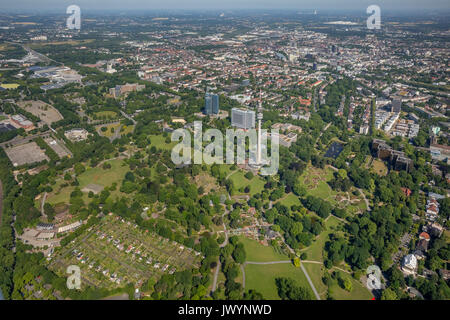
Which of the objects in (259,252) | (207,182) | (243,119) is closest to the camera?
(259,252)

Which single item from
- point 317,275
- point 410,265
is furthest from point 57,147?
point 410,265

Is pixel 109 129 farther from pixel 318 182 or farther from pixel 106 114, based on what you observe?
pixel 318 182

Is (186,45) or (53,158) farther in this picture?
(186,45)

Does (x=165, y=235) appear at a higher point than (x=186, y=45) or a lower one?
lower

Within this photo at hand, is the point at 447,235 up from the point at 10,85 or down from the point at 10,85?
down

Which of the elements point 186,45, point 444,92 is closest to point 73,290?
point 444,92

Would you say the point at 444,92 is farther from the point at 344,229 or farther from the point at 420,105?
the point at 344,229

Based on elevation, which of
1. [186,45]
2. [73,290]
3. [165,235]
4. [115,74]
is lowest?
[73,290]

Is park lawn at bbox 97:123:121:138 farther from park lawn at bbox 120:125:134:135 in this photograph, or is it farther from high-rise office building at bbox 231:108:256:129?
high-rise office building at bbox 231:108:256:129
